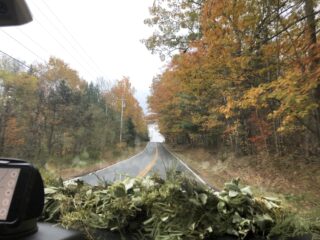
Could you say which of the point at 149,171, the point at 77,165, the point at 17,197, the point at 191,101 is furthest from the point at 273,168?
the point at 17,197

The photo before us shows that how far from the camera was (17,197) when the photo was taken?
0.81 metres

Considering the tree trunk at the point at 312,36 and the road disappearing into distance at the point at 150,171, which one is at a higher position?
the tree trunk at the point at 312,36

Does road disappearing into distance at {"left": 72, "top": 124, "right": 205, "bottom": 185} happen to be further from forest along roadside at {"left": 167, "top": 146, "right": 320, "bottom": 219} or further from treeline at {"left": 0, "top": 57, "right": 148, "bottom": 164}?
treeline at {"left": 0, "top": 57, "right": 148, "bottom": 164}

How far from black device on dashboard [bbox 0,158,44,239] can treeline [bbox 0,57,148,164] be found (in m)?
8.04

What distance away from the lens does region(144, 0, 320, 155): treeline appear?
4.95m

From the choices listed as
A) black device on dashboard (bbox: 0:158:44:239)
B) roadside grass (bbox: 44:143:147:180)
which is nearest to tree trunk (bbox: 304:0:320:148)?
roadside grass (bbox: 44:143:147:180)

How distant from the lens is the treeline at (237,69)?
495 centimetres

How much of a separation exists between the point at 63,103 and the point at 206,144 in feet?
28.1

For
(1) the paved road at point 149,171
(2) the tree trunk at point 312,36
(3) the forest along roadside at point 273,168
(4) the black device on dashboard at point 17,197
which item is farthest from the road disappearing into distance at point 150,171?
(3) the forest along roadside at point 273,168

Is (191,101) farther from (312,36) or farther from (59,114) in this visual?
(59,114)

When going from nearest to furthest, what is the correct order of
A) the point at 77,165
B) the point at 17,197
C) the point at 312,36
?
the point at 17,197 → the point at 312,36 → the point at 77,165

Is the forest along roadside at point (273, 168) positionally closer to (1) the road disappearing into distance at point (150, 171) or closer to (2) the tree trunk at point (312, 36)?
(2) the tree trunk at point (312, 36)

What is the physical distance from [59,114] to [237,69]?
10.3 meters

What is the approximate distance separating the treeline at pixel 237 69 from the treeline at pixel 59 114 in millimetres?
1742
